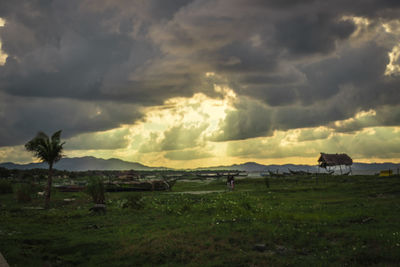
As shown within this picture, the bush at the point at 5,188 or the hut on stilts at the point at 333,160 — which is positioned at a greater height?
the hut on stilts at the point at 333,160

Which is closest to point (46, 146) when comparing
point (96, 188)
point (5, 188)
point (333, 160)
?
point (96, 188)

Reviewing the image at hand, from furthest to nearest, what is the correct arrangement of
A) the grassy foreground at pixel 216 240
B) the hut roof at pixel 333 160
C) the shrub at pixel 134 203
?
1. the hut roof at pixel 333 160
2. the shrub at pixel 134 203
3. the grassy foreground at pixel 216 240

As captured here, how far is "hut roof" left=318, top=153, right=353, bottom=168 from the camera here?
298ft

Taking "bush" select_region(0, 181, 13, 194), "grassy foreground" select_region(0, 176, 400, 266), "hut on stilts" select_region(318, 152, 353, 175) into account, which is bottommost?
"grassy foreground" select_region(0, 176, 400, 266)

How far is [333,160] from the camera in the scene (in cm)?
9256

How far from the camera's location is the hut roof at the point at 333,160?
90762 mm

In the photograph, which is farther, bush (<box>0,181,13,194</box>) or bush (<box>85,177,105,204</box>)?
bush (<box>0,181,13,194</box>)

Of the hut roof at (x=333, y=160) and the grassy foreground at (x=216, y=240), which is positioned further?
the hut roof at (x=333, y=160)

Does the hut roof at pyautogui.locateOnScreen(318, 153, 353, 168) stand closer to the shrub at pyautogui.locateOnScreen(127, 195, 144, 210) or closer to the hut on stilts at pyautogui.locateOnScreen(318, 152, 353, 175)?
the hut on stilts at pyautogui.locateOnScreen(318, 152, 353, 175)

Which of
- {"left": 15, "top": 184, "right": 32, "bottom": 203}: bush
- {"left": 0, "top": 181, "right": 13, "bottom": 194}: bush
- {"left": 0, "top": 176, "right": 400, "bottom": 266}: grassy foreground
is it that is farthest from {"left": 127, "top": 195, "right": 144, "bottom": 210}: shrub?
{"left": 0, "top": 181, "right": 13, "bottom": 194}: bush

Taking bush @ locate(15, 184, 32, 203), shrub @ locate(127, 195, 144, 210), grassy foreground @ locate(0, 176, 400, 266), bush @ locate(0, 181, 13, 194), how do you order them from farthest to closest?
bush @ locate(0, 181, 13, 194) < bush @ locate(15, 184, 32, 203) < shrub @ locate(127, 195, 144, 210) < grassy foreground @ locate(0, 176, 400, 266)

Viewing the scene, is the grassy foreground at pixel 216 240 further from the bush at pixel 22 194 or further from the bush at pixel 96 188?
the bush at pixel 22 194

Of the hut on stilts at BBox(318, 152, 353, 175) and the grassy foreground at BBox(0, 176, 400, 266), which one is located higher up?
the hut on stilts at BBox(318, 152, 353, 175)

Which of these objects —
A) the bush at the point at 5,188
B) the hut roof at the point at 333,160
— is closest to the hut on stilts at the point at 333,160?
the hut roof at the point at 333,160
